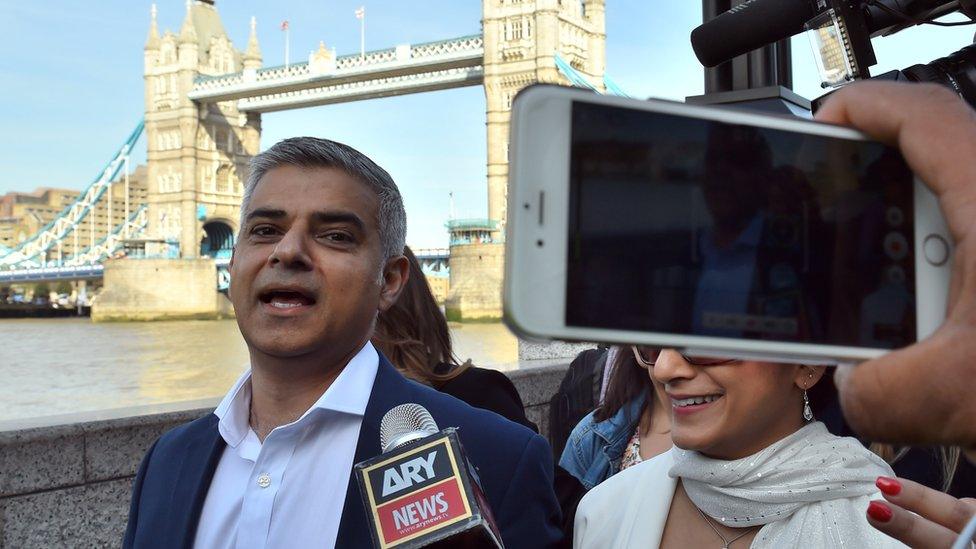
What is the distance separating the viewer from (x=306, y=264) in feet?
4.61

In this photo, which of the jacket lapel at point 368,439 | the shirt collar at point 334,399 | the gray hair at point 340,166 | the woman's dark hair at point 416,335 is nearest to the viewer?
the jacket lapel at point 368,439

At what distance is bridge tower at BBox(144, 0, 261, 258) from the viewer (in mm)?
52125

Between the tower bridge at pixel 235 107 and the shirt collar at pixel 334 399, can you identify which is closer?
the shirt collar at pixel 334 399

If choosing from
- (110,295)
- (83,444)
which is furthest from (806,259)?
(110,295)

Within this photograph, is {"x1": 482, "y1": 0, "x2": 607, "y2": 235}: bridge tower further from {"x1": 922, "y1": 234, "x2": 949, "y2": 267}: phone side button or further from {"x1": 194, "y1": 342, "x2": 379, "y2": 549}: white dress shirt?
{"x1": 922, "y1": 234, "x2": 949, "y2": 267}: phone side button

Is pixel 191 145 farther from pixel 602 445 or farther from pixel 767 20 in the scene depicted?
pixel 767 20

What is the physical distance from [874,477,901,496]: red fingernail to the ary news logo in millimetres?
387

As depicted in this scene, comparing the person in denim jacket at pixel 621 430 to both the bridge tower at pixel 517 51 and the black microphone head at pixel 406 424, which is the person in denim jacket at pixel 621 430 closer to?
the black microphone head at pixel 406 424

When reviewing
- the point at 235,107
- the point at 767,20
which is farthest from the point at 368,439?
the point at 235,107

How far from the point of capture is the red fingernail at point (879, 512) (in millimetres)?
871

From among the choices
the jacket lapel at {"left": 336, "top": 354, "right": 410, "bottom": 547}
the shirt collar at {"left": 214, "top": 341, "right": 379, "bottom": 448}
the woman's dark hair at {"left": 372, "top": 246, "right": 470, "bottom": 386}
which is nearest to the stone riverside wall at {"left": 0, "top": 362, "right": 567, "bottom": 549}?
the woman's dark hair at {"left": 372, "top": 246, "right": 470, "bottom": 386}

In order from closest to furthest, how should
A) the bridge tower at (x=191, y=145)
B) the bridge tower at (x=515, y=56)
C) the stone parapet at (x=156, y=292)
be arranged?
1. the stone parapet at (x=156, y=292)
2. the bridge tower at (x=515, y=56)
3. the bridge tower at (x=191, y=145)

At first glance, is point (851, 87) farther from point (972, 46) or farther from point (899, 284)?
point (972, 46)

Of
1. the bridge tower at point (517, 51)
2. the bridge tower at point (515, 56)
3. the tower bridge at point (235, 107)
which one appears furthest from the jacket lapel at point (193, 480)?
the bridge tower at point (517, 51)
